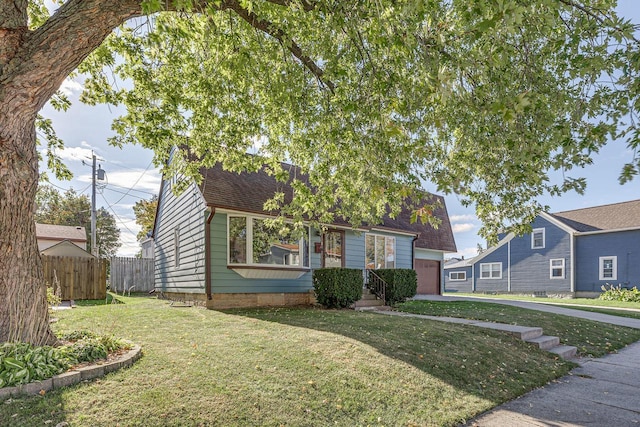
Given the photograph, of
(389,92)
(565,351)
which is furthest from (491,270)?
(389,92)

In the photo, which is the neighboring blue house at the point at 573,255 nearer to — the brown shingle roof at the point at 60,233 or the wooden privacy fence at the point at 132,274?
the wooden privacy fence at the point at 132,274

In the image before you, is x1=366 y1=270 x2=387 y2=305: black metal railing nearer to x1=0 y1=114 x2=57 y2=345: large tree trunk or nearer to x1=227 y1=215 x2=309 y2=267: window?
x1=227 y1=215 x2=309 y2=267: window

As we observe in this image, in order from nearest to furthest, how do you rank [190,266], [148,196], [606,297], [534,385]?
[534,385], [190,266], [606,297], [148,196]

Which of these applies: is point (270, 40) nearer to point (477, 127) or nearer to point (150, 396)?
point (477, 127)

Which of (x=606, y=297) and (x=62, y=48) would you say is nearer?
(x=62, y=48)

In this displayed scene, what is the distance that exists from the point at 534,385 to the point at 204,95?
7350mm

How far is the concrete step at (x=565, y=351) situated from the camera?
22.3 feet

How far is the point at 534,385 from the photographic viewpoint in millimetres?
5160

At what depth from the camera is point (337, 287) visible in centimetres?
1083

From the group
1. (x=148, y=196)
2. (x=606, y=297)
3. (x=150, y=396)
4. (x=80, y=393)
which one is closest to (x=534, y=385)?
(x=150, y=396)

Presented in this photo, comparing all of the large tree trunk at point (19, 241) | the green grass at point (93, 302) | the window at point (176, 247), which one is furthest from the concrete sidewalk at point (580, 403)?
the window at point (176, 247)

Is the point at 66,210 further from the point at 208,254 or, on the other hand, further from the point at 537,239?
the point at 537,239

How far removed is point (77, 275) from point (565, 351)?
50.8ft

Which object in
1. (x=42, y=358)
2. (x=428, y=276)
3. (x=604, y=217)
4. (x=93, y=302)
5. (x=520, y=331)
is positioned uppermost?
(x=604, y=217)
